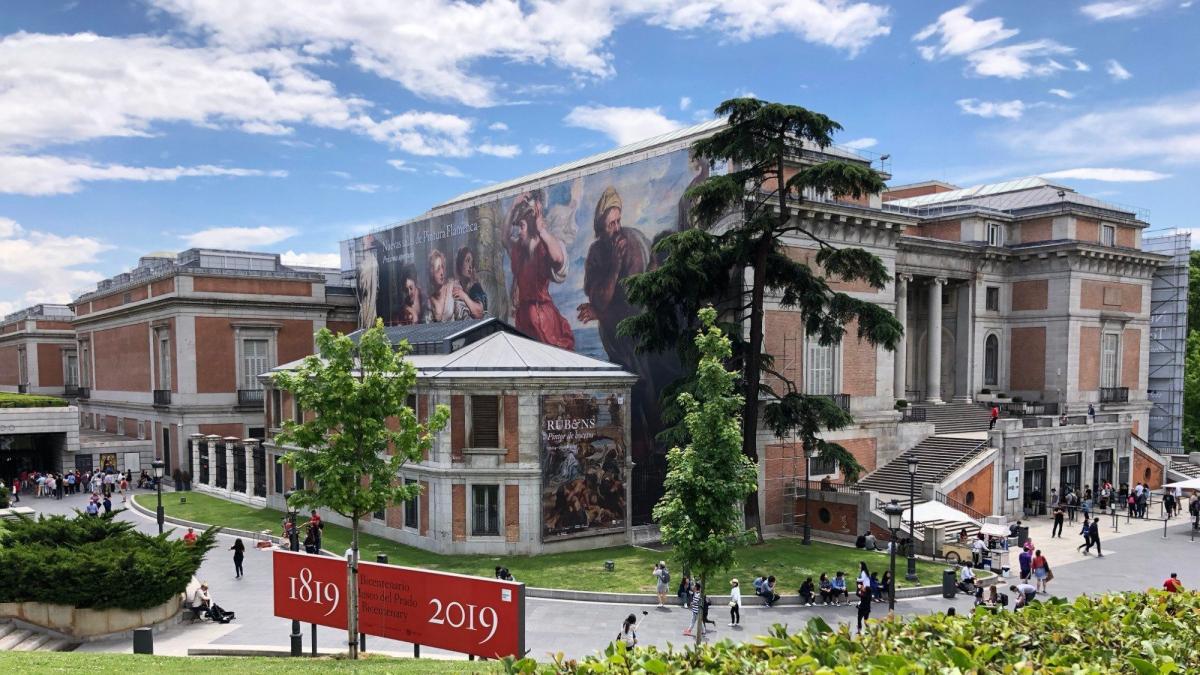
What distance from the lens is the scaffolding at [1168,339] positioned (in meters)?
52.3

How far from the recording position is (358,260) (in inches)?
2159

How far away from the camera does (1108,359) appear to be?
4625 centimetres

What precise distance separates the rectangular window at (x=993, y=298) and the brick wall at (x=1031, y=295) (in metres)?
0.97

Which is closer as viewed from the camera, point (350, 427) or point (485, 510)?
point (350, 427)

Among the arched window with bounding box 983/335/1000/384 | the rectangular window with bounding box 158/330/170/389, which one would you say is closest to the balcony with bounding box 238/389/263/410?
the rectangular window with bounding box 158/330/170/389

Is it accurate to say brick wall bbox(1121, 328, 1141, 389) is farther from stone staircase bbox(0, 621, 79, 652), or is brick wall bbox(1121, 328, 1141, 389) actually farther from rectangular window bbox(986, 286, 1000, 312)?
stone staircase bbox(0, 621, 79, 652)

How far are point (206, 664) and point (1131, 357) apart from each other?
51.2m

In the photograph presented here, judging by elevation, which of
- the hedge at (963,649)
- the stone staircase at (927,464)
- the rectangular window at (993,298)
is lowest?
the stone staircase at (927,464)

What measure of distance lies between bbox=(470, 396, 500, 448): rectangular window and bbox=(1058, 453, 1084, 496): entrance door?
88.5 ft

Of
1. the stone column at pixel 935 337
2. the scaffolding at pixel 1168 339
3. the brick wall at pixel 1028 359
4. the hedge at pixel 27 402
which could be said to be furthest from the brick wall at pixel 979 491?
the hedge at pixel 27 402

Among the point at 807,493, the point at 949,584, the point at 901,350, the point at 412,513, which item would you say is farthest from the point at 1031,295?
the point at 412,513

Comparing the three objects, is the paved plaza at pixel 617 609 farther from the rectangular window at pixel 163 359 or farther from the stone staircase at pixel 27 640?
the rectangular window at pixel 163 359

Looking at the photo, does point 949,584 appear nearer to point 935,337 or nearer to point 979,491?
point 979,491

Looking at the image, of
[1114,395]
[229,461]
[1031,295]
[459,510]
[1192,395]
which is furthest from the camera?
[1192,395]
